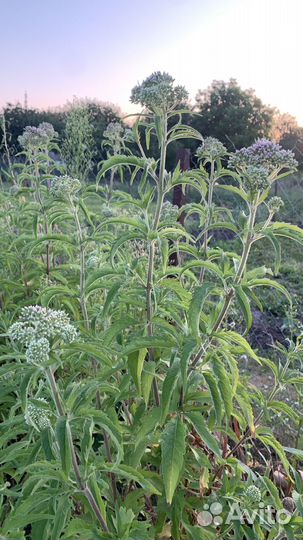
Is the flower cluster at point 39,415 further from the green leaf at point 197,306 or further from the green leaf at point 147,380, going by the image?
the green leaf at point 197,306

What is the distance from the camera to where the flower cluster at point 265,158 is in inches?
75.7

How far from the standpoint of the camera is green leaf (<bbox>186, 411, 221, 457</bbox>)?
1.69 metres

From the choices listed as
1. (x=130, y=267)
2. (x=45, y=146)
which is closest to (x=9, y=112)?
(x=45, y=146)

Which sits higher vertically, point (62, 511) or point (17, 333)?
point (17, 333)

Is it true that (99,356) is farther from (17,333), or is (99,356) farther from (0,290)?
(0,290)

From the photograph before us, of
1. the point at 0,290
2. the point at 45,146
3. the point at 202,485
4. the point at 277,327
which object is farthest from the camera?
the point at 277,327

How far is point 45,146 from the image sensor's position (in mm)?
4141

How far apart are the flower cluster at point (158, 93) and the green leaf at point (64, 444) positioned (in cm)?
139

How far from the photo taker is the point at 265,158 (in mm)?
1926

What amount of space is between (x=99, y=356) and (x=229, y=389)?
0.48 m

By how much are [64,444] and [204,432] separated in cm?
58

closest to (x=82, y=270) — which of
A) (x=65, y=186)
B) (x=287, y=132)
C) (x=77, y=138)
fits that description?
(x=65, y=186)

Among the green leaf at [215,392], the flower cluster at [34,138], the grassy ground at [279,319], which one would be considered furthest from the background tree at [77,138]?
the green leaf at [215,392]

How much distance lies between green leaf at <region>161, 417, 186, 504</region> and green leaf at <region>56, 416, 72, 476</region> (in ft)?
1.22
